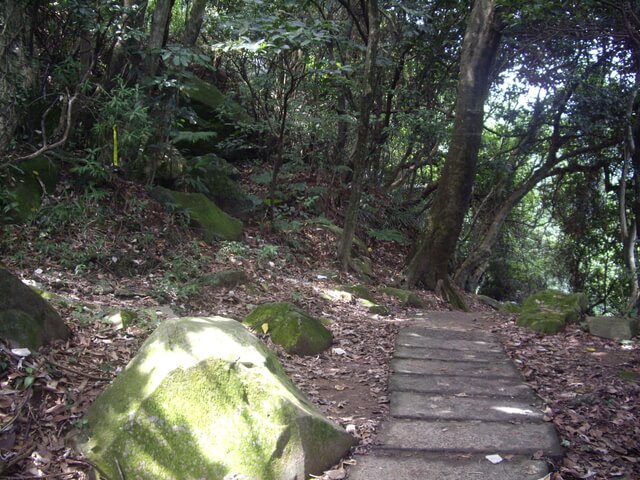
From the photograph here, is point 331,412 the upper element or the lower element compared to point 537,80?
lower

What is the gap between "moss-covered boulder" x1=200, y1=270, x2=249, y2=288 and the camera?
6.70 m

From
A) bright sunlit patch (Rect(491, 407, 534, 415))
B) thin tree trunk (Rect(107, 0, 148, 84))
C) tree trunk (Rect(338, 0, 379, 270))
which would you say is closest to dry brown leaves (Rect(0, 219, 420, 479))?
bright sunlit patch (Rect(491, 407, 534, 415))

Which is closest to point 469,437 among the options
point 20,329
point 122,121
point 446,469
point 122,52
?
point 446,469

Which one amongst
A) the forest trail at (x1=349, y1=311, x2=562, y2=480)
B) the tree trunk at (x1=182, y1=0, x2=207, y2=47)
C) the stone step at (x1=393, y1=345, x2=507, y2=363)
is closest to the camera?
the forest trail at (x1=349, y1=311, x2=562, y2=480)

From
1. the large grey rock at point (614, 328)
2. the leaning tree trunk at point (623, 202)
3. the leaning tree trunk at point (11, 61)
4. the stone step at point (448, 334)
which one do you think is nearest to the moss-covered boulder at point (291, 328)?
the stone step at point (448, 334)

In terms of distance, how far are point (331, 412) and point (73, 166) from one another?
5656mm

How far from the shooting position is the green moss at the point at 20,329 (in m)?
3.67

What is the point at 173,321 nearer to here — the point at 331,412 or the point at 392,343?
the point at 331,412

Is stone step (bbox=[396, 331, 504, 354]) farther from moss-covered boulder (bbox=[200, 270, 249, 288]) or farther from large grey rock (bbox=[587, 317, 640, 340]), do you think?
moss-covered boulder (bbox=[200, 270, 249, 288])

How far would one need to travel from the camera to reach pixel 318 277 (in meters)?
8.70

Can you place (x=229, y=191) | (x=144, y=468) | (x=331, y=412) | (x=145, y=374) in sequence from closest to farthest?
(x=144, y=468) < (x=145, y=374) < (x=331, y=412) < (x=229, y=191)

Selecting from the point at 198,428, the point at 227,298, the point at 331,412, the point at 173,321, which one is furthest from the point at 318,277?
the point at 198,428

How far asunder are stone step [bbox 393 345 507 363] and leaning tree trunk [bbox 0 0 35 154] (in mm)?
5345

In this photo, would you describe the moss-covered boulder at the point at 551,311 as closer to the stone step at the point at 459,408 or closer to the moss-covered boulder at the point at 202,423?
the stone step at the point at 459,408
